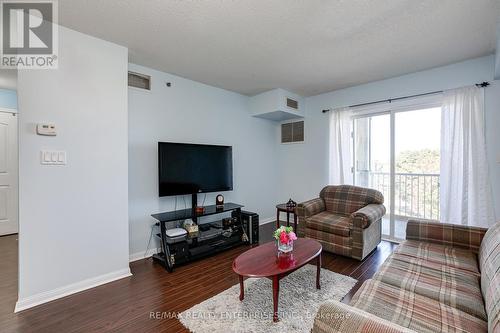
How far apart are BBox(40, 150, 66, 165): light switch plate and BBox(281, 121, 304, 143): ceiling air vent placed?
12.2 ft

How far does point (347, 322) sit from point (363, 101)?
3673mm

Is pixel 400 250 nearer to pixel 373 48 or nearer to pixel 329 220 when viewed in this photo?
pixel 329 220

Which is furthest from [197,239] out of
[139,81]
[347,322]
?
[347,322]

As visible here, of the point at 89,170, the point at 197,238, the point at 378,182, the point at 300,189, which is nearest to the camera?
the point at 89,170

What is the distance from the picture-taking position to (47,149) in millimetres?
2090

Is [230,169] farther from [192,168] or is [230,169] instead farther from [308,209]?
[308,209]

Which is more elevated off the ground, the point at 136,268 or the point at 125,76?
the point at 125,76

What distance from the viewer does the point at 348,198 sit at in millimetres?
3424

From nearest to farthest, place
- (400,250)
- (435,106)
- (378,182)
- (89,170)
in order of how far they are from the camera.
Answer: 1. (400,250)
2. (89,170)
3. (435,106)
4. (378,182)

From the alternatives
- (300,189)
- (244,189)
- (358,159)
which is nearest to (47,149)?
(244,189)

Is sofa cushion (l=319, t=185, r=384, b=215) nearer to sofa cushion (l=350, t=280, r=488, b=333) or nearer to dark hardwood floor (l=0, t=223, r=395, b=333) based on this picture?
dark hardwood floor (l=0, t=223, r=395, b=333)

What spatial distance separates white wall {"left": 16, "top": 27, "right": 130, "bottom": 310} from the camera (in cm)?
201

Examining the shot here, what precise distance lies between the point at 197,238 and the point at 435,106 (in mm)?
3790

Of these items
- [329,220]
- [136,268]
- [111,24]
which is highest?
[111,24]
